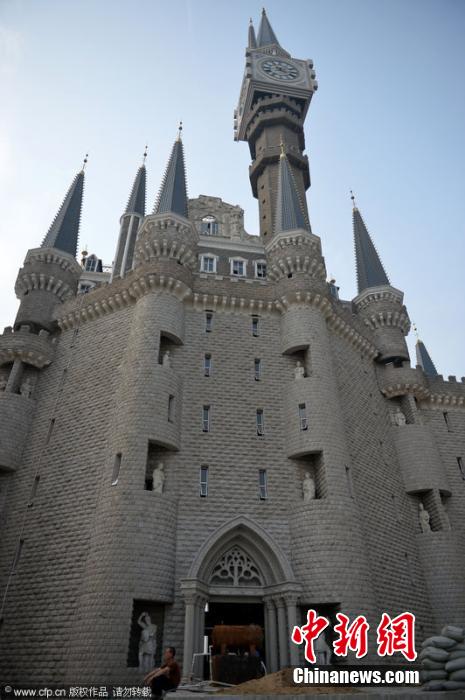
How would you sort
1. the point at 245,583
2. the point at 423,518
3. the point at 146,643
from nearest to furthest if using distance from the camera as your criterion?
the point at 146,643, the point at 245,583, the point at 423,518

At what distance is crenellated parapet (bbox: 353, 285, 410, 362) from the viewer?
2970 cm

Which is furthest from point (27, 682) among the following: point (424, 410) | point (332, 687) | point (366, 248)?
point (366, 248)

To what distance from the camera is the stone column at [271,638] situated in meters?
17.2

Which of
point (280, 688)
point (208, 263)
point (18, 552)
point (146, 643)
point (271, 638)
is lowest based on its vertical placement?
point (280, 688)

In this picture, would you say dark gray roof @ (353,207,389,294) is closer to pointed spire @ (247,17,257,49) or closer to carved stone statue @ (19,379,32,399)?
carved stone statue @ (19,379,32,399)

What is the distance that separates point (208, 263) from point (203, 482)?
50.9 feet

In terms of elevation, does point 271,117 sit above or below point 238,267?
above

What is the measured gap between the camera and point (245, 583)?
18734mm

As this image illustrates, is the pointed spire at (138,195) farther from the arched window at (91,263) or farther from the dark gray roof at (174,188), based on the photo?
the dark gray roof at (174,188)

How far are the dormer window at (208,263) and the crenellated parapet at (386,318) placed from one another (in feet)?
32.1

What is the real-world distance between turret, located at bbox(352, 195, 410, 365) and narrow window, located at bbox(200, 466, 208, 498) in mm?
14761

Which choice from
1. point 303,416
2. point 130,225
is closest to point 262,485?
point 303,416

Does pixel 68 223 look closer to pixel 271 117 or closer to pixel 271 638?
pixel 271 117

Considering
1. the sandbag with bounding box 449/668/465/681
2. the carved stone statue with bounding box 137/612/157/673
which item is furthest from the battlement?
the sandbag with bounding box 449/668/465/681
